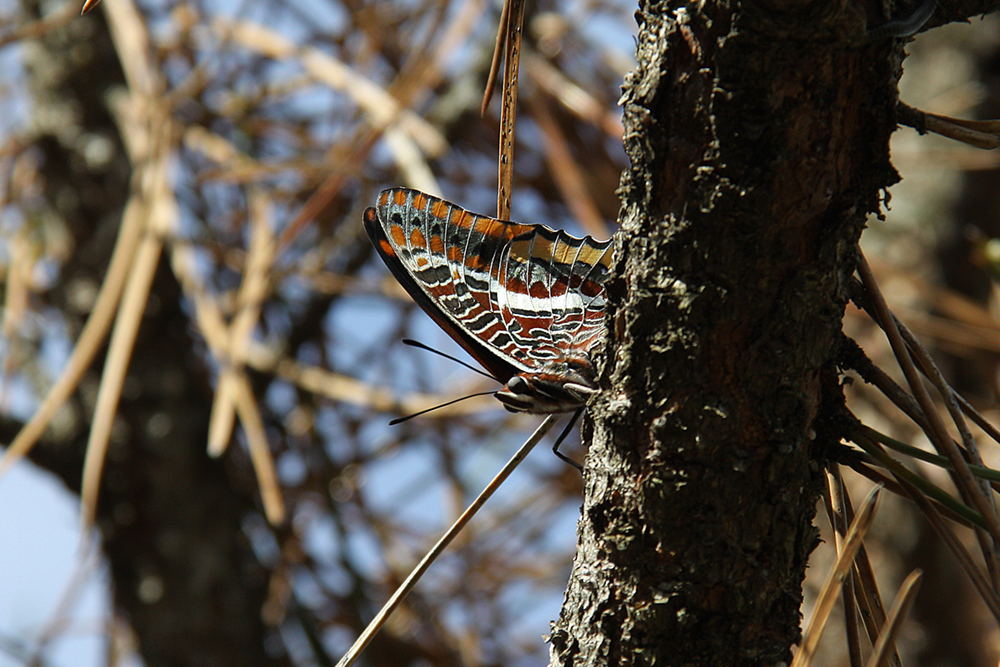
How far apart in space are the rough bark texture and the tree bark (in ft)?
3.17

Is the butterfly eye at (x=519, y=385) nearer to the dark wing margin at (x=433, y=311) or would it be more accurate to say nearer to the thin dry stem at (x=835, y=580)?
the dark wing margin at (x=433, y=311)

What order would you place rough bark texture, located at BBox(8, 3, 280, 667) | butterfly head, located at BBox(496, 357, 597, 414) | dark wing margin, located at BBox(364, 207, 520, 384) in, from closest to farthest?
butterfly head, located at BBox(496, 357, 597, 414) → dark wing margin, located at BBox(364, 207, 520, 384) → rough bark texture, located at BBox(8, 3, 280, 667)

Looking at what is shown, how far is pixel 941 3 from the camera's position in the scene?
0.35 meters

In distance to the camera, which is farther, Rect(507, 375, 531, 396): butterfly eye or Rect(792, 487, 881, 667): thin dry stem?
Rect(507, 375, 531, 396): butterfly eye

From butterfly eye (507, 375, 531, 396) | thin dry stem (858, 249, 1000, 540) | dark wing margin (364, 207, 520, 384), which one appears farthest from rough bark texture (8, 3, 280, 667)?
thin dry stem (858, 249, 1000, 540)

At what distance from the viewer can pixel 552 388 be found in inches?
23.3

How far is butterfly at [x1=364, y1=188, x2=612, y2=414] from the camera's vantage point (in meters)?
0.71

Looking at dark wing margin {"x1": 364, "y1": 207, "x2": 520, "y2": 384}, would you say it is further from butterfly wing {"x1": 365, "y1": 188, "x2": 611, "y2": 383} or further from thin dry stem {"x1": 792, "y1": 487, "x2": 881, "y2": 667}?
thin dry stem {"x1": 792, "y1": 487, "x2": 881, "y2": 667}

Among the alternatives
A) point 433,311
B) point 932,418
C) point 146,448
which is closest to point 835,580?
point 932,418

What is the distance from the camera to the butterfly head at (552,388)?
1.87ft

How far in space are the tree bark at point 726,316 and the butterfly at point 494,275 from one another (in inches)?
11.7

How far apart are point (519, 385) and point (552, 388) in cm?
5

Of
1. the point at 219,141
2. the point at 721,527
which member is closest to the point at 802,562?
the point at 721,527

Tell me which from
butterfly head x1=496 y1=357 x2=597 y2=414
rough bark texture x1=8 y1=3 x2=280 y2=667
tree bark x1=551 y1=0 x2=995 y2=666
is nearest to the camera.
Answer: tree bark x1=551 y1=0 x2=995 y2=666
